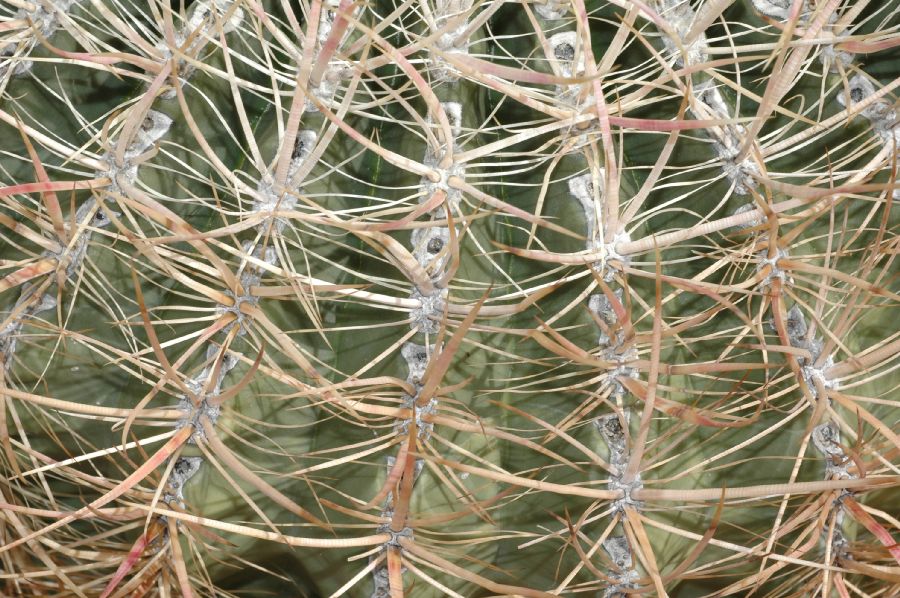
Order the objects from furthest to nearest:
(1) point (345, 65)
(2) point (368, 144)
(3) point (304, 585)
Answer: (3) point (304, 585) < (1) point (345, 65) < (2) point (368, 144)

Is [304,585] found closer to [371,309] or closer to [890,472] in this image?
[371,309]

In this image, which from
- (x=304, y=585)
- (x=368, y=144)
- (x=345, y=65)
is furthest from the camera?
(x=304, y=585)

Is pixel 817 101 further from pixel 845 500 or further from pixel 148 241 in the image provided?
pixel 148 241

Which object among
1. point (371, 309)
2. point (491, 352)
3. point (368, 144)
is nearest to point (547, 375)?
point (491, 352)

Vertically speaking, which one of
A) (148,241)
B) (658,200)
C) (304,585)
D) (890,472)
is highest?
(658,200)

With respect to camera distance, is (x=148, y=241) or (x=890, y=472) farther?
(x=890, y=472)

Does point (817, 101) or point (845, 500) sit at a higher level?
point (817, 101)

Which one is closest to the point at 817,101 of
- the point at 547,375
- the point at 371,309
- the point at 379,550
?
the point at 547,375
